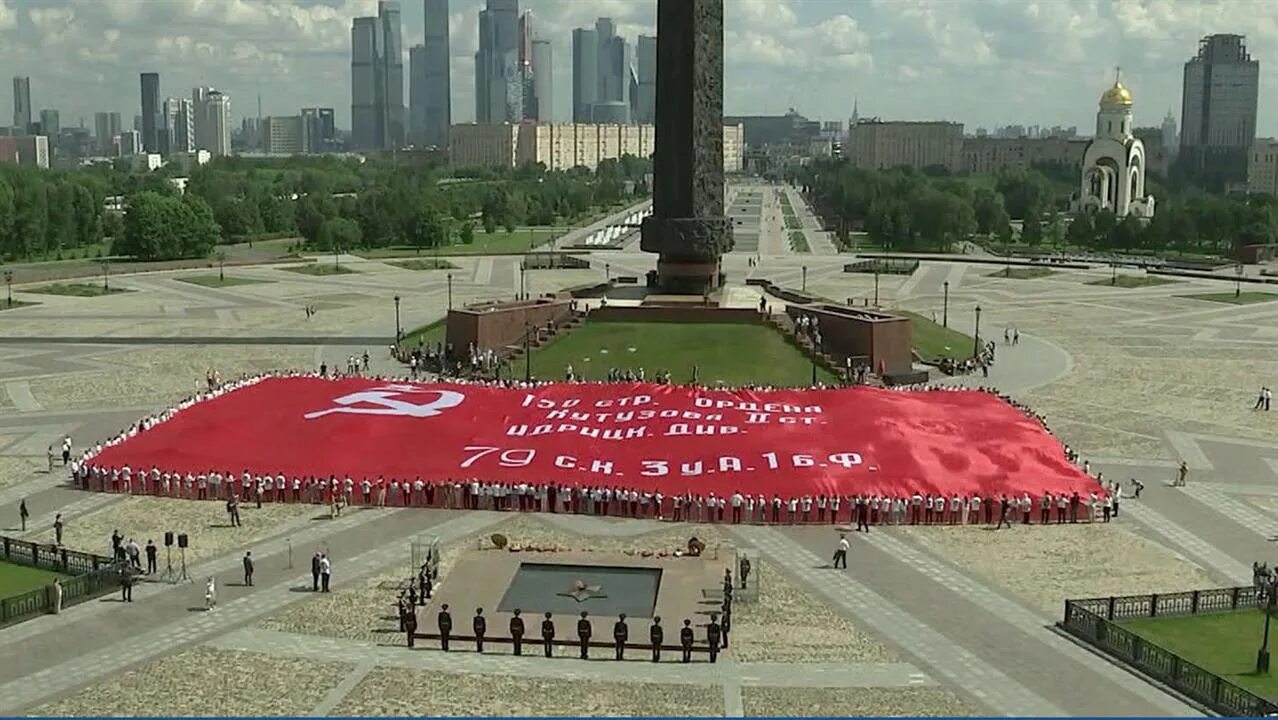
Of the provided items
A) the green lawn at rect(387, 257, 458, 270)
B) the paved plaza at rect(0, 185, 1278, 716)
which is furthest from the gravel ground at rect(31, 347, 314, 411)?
the green lawn at rect(387, 257, 458, 270)

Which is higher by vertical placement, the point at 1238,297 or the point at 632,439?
the point at 1238,297

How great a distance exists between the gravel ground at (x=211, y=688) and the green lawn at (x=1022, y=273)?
77.1m

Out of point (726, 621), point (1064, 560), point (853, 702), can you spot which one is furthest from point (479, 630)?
point (1064, 560)

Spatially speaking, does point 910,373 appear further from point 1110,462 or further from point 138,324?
point 138,324

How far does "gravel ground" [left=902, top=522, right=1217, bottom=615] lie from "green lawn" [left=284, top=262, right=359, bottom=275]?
68.7m

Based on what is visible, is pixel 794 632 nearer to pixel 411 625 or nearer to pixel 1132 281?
pixel 411 625

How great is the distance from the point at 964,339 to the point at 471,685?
43425 mm

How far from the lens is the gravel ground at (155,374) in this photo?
4844 cm

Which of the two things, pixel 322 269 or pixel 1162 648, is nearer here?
pixel 1162 648

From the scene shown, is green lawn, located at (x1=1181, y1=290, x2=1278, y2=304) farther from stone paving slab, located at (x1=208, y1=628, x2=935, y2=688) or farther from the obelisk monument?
stone paving slab, located at (x1=208, y1=628, x2=935, y2=688)

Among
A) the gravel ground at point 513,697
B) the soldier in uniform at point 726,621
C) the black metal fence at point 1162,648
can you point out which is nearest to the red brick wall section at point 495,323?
the soldier in uniform at point 726,621

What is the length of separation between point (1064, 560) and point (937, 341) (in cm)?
3036

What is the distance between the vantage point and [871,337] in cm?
5241

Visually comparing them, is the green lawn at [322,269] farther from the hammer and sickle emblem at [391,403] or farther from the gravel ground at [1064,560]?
the gravel ground at [1064,560]
